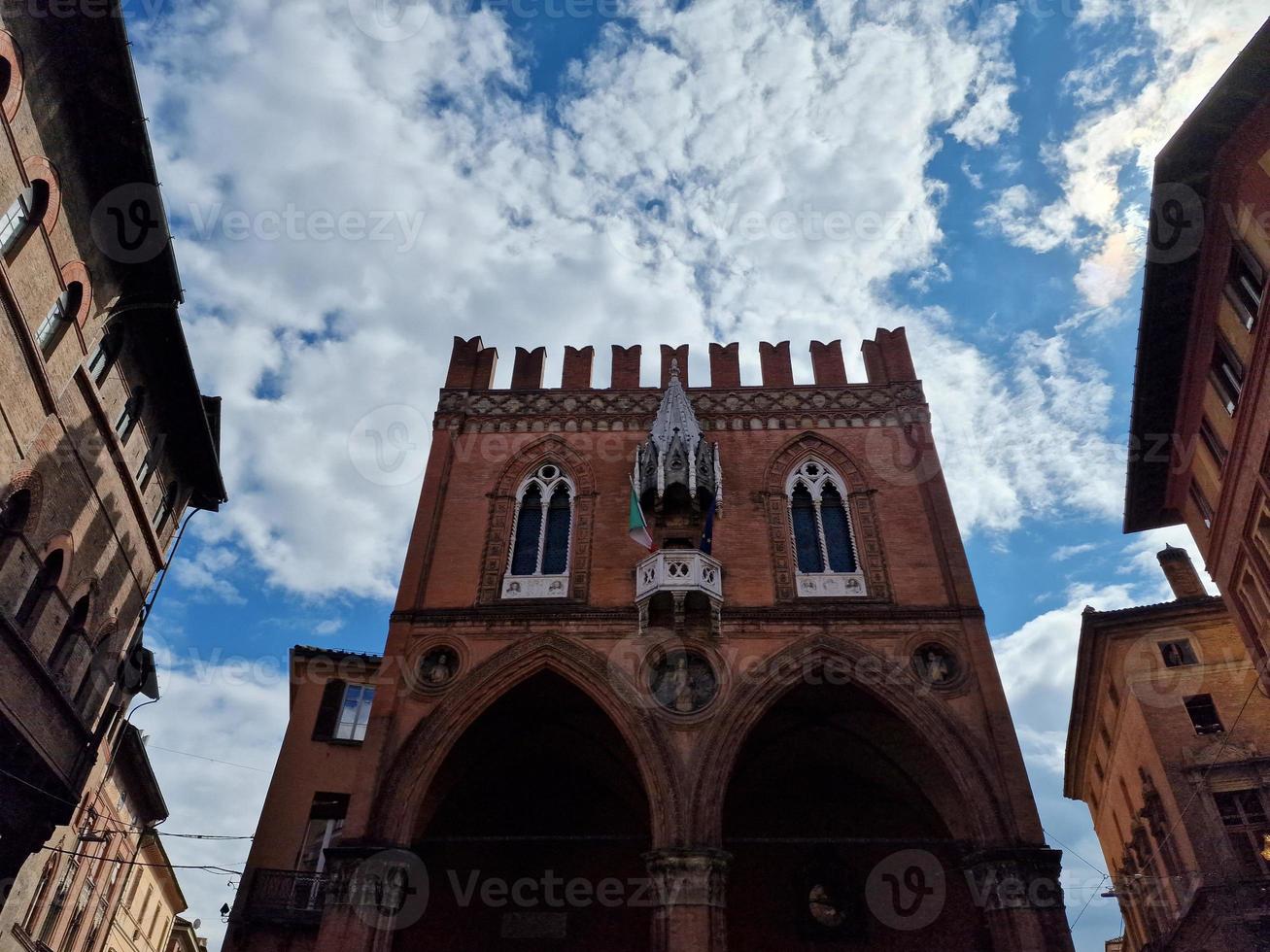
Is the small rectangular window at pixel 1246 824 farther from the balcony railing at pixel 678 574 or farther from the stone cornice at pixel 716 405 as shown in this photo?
the balcony railing at pixel 678 574

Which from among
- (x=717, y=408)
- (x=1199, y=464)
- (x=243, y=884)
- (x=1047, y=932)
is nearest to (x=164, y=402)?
(x=243, y=884)

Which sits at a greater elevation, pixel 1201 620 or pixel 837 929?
pixel 1201 620

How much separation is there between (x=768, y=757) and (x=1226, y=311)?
12.3 metres

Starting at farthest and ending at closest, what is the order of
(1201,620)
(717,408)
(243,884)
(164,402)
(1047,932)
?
(1201,620) < (717,408) < (164,402) < (243,884) < (1047,932)

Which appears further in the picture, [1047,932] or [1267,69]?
[1047,932]

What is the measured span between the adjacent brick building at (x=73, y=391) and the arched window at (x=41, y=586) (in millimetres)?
35

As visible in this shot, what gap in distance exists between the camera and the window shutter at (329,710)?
20.2 metres

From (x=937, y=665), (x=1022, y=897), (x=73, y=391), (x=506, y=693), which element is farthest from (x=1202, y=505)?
(x=73, y=391)

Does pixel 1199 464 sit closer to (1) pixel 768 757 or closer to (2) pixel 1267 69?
(2) pixel 1267 69

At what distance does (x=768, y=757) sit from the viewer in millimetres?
19203

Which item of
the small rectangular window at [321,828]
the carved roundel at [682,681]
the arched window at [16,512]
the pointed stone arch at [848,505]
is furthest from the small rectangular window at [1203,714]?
the arched window at [16,512]

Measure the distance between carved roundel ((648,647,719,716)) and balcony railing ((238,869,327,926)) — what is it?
7.78m

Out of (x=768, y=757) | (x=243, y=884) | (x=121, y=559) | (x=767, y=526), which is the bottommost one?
(x=243, y=884)

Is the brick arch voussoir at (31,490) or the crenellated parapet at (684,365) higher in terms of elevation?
the crenellated parapet at (684,365)
